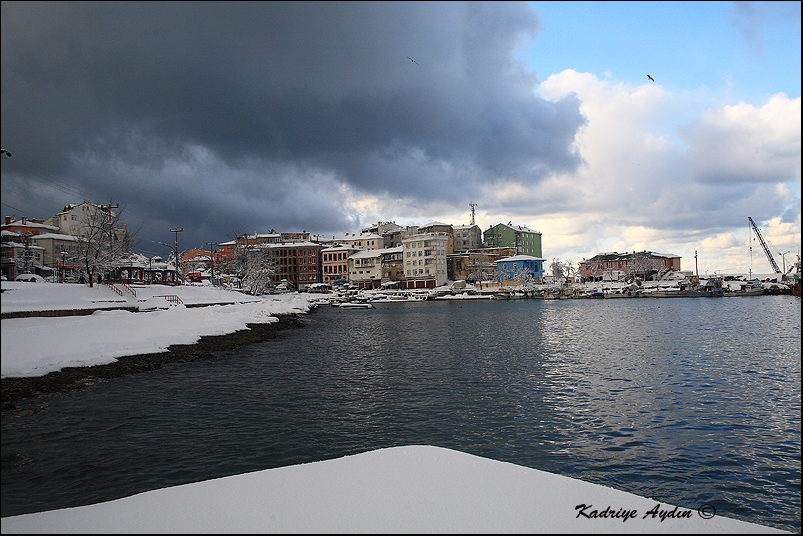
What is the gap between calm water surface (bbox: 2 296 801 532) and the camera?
9180mm

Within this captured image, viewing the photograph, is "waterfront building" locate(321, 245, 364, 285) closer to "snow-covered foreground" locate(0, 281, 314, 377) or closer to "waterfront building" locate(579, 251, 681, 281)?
"waterfront building" locate(579, 251, 681, 281)

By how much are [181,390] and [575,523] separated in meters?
16.8

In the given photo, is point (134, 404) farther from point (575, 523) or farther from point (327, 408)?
point (575, 523)

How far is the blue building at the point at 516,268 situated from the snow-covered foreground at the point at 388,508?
391 feet

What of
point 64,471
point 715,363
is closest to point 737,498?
point 64,471

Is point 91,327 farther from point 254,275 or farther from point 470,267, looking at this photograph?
point 470,267

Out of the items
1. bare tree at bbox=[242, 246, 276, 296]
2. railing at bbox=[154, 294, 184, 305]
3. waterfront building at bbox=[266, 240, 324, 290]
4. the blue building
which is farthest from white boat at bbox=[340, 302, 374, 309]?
waterfront building at bbox=[266, 240, 324, 290]

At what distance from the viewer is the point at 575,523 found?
4.76m

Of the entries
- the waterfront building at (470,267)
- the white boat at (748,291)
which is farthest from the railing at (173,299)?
the white boat at (748,291)

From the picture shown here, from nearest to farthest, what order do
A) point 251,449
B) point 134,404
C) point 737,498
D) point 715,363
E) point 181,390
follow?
1. point 737,498
2. point 251,449
3. point 134,404
4. point 181,390
5. point 715,363

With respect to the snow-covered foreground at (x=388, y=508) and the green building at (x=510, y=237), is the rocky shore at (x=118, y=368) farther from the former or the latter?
the green building at (x=510, y=237)

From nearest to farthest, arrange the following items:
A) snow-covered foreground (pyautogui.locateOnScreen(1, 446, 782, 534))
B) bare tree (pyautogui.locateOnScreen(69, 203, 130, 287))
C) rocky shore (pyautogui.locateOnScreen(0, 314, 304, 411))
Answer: snow-covered foreground (pyautogui.locateOnScreen(1, 446, 782, 534))
rocky shore (pyautogui.locateOnScreen(0, 314, 304, 411))
bare tree (pyautogui.locateOnScreen(69, 203, 130, 287))

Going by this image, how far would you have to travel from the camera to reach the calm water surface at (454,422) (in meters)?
9.18

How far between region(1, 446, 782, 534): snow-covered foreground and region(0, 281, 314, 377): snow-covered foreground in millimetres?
2211
